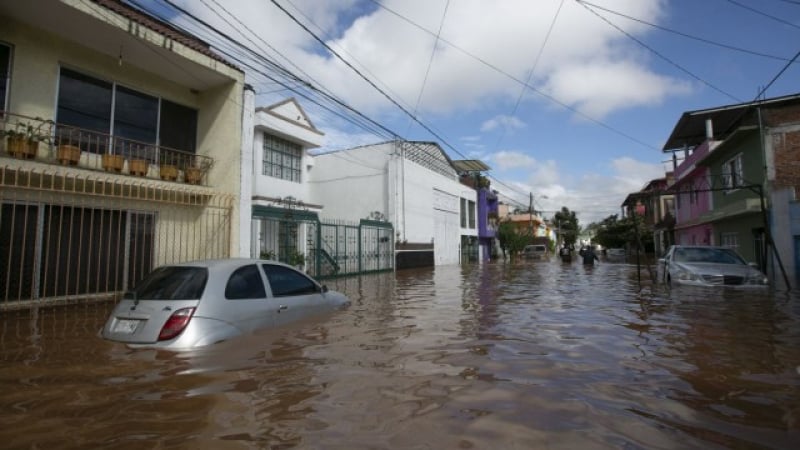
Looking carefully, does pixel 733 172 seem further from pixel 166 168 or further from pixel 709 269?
pixel 166 168

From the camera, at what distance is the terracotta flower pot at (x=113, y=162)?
9.38 metres

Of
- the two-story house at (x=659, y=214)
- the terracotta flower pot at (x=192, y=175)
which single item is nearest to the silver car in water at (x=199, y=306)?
the terracotta flower pot at (x=192, y=175)

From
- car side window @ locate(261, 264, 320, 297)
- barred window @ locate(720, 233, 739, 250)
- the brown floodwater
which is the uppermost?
barred window @ locate(720, 233, 739, 250)

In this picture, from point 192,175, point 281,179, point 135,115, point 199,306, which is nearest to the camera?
point 199,306

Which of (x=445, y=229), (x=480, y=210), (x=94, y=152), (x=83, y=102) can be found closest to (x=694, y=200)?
(x=445, y=229)

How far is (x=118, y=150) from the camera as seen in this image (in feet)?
33.8

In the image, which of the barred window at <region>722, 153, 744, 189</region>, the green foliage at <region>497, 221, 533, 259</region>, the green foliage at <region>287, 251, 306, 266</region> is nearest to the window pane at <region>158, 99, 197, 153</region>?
the green foliage at <region>287, 251, 306, 266</region>

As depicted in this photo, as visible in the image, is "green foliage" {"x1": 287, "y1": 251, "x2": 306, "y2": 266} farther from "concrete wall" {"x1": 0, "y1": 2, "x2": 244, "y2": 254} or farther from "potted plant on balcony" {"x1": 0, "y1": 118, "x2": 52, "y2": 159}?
"potted plant on balcony" {"x1": 0, "y1": 118, "x2": 52, "y2": 159}

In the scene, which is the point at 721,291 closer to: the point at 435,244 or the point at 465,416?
the point at 465,416

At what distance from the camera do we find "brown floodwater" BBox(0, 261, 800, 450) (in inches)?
117

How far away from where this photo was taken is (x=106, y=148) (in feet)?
32.7

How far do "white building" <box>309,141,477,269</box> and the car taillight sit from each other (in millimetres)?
17393

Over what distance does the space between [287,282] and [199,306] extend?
5.37 ft

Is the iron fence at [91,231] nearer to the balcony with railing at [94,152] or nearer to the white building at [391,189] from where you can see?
the balcony with railing at [94,152]
